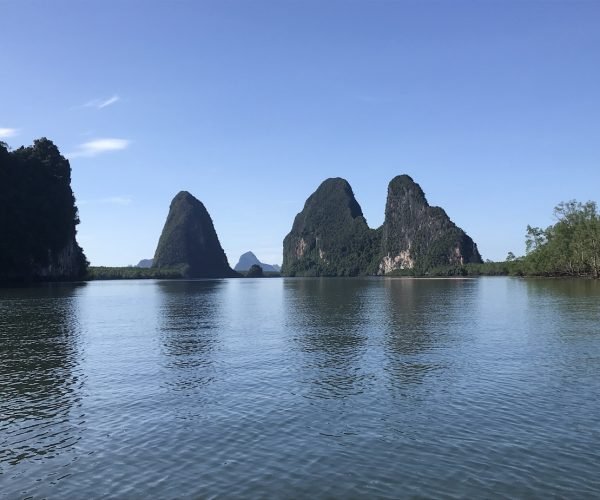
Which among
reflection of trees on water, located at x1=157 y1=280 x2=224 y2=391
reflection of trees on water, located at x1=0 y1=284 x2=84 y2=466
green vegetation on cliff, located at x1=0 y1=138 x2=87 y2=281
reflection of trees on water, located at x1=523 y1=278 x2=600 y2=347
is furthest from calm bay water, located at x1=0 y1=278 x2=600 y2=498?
green vegetation on cliff, located at x1=0 y1=138 x2=87 y2=281

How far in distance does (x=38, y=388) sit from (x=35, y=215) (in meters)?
158

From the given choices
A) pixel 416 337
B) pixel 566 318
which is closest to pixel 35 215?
pixel 416 337

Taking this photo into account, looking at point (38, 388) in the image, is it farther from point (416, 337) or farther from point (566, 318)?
point (566, 318)

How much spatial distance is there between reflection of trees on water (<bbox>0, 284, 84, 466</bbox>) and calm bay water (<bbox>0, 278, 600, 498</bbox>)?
122 mm

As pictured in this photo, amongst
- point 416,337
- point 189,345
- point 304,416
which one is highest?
point 416,337

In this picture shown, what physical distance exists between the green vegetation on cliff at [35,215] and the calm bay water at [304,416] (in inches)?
4661

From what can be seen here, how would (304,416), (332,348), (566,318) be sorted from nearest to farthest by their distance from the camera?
(304,416) → (332,348) → (566,318)

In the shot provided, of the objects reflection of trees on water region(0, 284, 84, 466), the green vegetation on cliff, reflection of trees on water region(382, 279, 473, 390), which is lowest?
reflection of trees on water region(0, 284, 84, 466)

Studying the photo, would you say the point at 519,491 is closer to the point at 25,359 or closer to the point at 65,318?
the point at 25,359

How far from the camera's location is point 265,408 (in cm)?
2236

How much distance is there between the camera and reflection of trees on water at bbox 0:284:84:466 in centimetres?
1858

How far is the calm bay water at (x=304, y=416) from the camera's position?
14.9 meters

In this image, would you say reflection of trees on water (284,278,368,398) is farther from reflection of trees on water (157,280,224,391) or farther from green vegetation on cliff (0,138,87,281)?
green vegetation on cliff (0,138,87,281)

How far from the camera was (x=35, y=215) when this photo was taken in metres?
168
